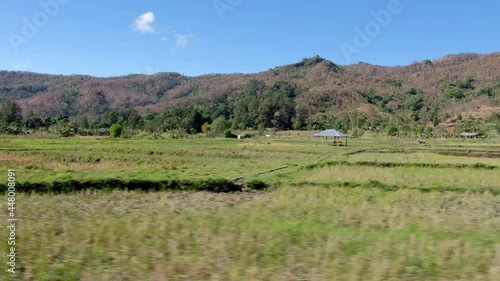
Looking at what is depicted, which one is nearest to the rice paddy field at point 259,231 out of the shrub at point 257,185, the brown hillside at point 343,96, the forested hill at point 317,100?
the shrub at point 257,185

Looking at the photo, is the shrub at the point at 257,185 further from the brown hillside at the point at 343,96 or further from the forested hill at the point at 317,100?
the brown hillside at the point at 343,96

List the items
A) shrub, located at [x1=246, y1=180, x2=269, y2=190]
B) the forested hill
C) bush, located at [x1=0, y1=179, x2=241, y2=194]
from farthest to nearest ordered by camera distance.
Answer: the forested hill < shrub, located at [x1=246, y1=180, x2=269, y2=190] < bush, located at [x1=0, y1=179, x2=241, y2=194]

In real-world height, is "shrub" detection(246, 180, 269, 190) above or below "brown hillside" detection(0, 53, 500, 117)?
below

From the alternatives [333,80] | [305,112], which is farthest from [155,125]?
[333,80]

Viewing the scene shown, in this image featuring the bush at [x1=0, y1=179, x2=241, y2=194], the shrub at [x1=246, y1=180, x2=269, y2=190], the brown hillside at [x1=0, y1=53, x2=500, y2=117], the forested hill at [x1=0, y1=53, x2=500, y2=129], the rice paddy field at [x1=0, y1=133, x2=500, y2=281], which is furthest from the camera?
the brown hillside at [x1=0, y1=53, x2=500, y2=117]

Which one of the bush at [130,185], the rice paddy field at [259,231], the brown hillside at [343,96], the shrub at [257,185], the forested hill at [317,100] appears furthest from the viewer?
the brown hillside at [343,96]

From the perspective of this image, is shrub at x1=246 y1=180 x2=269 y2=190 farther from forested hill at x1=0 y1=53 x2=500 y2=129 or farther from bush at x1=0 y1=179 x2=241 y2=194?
forested hill at x1=0 y1=53 x2=500 y2=129

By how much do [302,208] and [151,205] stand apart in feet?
13.0

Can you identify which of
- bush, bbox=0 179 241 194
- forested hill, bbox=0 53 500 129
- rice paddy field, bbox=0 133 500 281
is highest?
forested hill, bbox=0 53 500 129

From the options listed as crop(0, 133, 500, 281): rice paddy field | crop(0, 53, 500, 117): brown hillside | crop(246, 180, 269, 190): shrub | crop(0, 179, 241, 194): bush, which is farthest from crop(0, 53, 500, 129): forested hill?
crop(0, 133, 500, 281): rice paddy field

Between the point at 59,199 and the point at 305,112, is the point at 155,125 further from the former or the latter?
the point at 59,199

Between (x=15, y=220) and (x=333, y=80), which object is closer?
(x=15, y=220)

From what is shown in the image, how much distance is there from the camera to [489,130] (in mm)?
82625

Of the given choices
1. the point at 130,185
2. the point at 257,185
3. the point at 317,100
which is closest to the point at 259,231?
the point at 257,185
